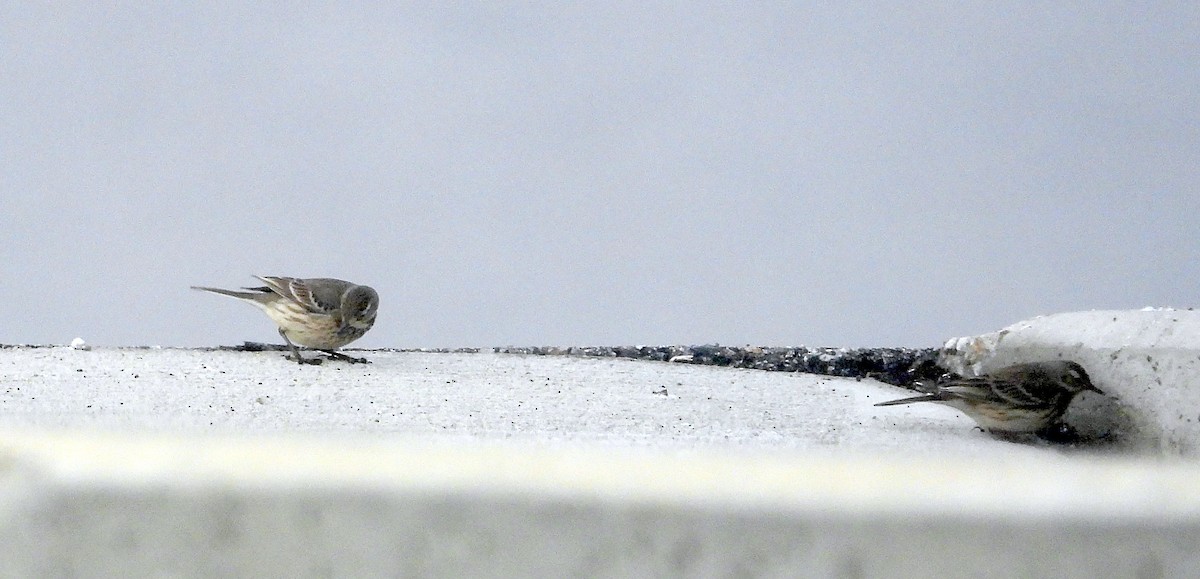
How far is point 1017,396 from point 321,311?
6.67 ft

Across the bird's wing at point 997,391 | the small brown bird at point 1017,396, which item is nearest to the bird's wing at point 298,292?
the small brown bird at point 1017,396

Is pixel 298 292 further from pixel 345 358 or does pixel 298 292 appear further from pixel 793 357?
pixel 793 357

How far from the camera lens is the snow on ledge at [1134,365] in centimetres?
261

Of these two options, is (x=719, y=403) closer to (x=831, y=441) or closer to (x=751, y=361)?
(x=831, y=441)

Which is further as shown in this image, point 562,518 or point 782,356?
point 782,356

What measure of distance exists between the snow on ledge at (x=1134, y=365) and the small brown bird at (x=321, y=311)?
1944 millimetres

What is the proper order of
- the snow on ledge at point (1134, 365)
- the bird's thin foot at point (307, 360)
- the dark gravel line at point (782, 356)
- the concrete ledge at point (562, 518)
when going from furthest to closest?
1. the dark gravel line at point (782, 356)
2. the bird's thin foot at point (307, 360)
3. the snow on ledge at point (1134, 365)
4. the concrete ledge at point (562, 518)

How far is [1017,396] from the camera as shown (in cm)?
262

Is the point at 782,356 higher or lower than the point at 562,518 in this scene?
higher

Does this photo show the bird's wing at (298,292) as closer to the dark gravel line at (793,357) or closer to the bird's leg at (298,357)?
the bird's leg at (298,357)

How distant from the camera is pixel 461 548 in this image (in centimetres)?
134

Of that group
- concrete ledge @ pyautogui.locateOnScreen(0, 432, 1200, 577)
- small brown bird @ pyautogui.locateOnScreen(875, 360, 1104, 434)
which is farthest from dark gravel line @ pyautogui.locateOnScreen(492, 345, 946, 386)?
concrete ledge @ pyautogui.locateOnScreen(0, 432, 1200, 577)

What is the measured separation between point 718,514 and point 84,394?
1.65m

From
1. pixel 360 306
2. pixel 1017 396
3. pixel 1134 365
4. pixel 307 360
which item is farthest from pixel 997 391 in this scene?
pixel 307 360
